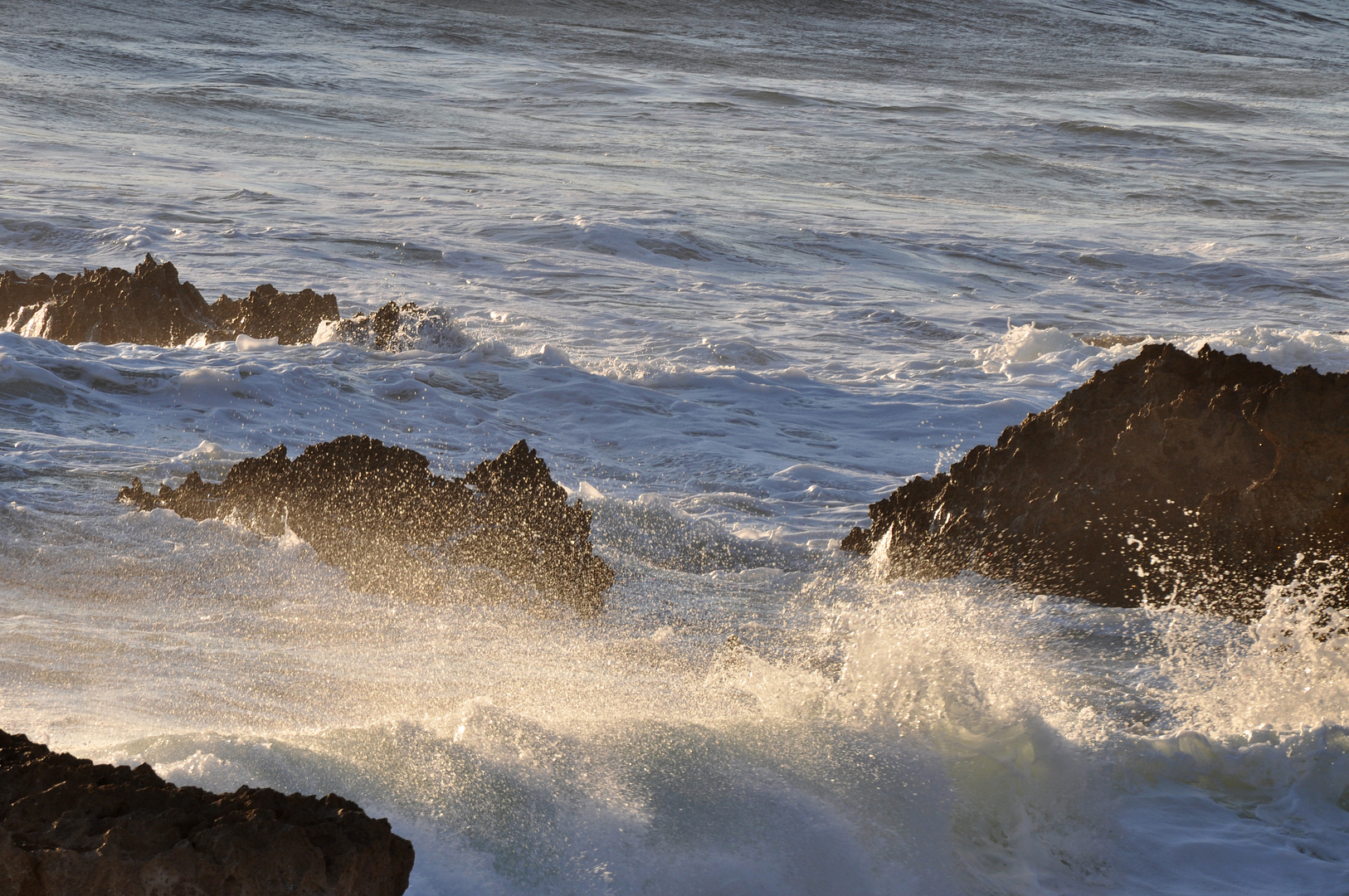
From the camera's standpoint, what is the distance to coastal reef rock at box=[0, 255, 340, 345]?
9.85m

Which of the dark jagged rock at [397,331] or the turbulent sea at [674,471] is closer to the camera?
the turbulent sea at [674,471]

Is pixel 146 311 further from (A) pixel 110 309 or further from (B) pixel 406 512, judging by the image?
(B) pixel 406 512

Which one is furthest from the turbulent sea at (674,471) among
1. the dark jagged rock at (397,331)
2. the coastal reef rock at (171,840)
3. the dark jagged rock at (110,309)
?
the dark jagged rock at (110,309)

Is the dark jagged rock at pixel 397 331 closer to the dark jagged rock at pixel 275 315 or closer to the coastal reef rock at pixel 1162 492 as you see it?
the dark jagged rock at pixel 275 315

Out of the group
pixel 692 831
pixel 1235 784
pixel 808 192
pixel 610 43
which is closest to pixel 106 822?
pixel 692 831

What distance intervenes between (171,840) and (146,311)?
8.38 metres

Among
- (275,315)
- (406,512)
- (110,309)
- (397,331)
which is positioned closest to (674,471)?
(406,512)

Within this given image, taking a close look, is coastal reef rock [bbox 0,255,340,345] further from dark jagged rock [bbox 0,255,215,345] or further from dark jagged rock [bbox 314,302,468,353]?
dark jagged rock [bbox 314,302,468,353]

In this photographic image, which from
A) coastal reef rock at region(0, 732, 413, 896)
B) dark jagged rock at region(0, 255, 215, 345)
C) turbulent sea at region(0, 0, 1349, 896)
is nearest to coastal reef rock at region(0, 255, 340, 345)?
dark jagged rock at region(0, 255, 215, 345)

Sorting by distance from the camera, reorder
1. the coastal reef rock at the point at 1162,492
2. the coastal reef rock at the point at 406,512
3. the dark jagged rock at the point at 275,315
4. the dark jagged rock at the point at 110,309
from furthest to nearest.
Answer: the dark jagged rock at the point at 275,315, the dark jagged rock at the point at 110,309, the coastal reef rock at the point at 406,512, the coastal reef rock at the point at 1162,492

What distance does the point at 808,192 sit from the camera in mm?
19422

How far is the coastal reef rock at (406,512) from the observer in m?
5.52

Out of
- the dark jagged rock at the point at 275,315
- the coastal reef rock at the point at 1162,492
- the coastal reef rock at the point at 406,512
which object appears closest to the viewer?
the coastal reef rock at the point at 1162,492

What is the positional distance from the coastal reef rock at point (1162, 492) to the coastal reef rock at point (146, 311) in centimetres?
635
